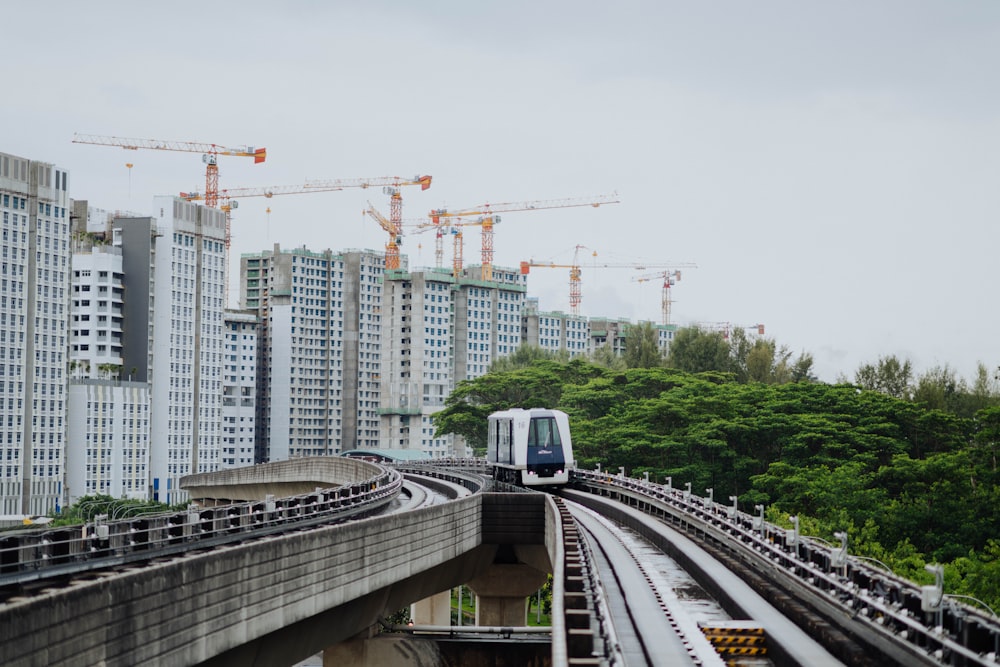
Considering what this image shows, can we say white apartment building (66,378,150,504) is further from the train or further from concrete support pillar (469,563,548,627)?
concrete support pillar (469,563,548,627)

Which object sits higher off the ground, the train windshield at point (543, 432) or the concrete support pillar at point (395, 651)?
the train windshield at point (543, 432)

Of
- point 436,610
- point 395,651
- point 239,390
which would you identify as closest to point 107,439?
point 239,390

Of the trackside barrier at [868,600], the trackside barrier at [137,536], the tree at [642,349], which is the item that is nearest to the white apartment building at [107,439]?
the tree at [642,349]

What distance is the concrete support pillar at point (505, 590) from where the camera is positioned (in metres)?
47.2

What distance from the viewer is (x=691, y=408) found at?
8081 centimetres

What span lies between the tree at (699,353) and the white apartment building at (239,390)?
87128 millimetres

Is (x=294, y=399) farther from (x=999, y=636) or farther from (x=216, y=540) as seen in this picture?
(x=999, y=636)

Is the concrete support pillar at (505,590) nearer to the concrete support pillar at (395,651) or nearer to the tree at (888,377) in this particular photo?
the concrete support pillar at (395,651)

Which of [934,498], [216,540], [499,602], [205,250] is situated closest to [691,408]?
[934,498]

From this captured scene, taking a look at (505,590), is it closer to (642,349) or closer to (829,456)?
(829,456)

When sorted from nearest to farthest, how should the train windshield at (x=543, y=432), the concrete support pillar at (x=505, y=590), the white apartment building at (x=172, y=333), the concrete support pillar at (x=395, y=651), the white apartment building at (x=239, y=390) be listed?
1. the concrete support pillar at (x=395, y=651)
2. the concrete support pillar at (x=505, y=590)
3. the train windshield at (x=543, y=432)
4. the white apartment building at (x=172, y=333)
5. the white apartment building at (x=239, y=390)

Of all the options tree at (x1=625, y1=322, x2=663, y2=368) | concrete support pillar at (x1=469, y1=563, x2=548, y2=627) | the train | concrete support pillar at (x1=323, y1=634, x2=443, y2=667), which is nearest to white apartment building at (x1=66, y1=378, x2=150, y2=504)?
tree at (x1=625, y1=322, x2=663, y2=368)

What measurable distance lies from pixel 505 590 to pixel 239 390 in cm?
14693

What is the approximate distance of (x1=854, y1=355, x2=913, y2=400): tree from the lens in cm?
10294
